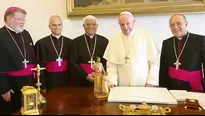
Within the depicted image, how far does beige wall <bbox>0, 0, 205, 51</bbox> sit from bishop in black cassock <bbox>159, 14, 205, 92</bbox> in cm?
96

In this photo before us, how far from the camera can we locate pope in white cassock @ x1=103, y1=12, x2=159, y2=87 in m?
2.60

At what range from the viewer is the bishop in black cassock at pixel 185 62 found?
8.41ft

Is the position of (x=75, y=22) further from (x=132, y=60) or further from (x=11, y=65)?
(x=132, y=60)

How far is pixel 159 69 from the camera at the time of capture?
2.83m

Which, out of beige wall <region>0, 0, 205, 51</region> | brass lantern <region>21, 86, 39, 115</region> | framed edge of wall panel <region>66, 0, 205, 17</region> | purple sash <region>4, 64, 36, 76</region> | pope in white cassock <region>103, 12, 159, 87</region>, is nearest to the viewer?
brass lantern <region>21, 86, 39, 115</region>

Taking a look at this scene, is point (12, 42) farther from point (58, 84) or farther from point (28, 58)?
point (58, 84)

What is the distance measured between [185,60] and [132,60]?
67 centimetres

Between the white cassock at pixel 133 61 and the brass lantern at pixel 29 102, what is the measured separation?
1.12 meters

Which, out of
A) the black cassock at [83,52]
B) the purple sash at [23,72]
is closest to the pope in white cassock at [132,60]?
the black cassock at [83,52]

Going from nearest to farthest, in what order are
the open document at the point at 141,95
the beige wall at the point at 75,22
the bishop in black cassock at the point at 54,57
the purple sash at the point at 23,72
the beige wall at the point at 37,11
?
the open document at the point at 141,95, the purple sash at the point at 23,72, the bishop in black cassock at the point at 54,57, the beige wall at the point at 75,22, the beige wall at the point at 37,11

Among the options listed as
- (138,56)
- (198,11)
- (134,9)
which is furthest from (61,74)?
(198,11)

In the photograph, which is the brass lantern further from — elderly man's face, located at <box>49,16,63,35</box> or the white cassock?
elderly man's face, located at <box>49,16,63,35</box>

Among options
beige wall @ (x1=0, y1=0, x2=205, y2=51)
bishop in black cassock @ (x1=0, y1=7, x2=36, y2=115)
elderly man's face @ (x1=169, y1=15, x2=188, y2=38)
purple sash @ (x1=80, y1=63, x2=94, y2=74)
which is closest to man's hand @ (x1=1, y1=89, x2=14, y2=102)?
bishop in black cassock @ (x1=0, y1=7, x2=36, y2=115)

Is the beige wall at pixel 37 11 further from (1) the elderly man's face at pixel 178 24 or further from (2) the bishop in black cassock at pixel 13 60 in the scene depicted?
(1) the elderly man's face at pixel 178 24
